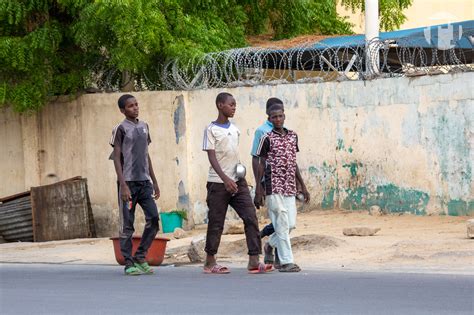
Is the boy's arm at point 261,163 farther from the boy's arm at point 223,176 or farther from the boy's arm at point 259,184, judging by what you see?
the boy's arm at point 223,176

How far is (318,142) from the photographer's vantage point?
1669 cm

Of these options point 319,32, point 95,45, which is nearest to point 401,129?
point 95,45

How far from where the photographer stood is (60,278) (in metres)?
11.7

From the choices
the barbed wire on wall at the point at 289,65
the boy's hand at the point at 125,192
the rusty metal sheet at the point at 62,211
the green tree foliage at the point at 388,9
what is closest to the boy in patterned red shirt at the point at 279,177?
the boy's hand at the point at 125,192

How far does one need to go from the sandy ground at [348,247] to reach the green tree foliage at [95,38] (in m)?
2.78

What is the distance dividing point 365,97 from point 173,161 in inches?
136

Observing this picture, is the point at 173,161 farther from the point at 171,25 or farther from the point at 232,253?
the point at 232,253

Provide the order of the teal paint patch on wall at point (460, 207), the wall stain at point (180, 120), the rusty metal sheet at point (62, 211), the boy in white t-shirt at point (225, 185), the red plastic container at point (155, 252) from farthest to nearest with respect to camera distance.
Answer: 1. the rusty metal sheet at point (62, 211)
2. the wall stain at point (180, 120)
3. the teal paint patch on wall at point (460, 207)
4. the red plastic container at point (155, 252)
5. the boy in white t-shirt at point (225, 185)

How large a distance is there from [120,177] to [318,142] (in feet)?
19.3

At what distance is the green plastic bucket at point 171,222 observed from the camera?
17594 mm

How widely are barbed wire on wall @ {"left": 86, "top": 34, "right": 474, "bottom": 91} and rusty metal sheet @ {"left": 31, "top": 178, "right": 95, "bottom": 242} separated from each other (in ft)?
6.12

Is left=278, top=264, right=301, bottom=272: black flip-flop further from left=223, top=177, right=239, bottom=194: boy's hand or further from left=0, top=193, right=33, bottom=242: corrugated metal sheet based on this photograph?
left=0, top=193, right=33, bottom=242: corrugated metal sheet

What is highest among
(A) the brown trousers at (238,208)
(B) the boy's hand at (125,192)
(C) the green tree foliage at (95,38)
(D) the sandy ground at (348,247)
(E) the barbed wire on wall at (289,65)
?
(C) the green tree foliage at (95,38)

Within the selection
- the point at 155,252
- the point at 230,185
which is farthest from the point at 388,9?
the point at 230,185
